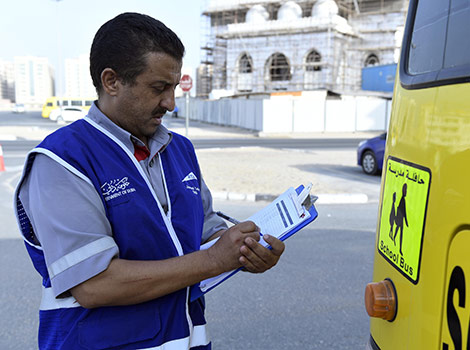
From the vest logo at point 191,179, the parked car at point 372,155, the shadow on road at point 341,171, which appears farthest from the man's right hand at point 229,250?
the parked car at point 372,155

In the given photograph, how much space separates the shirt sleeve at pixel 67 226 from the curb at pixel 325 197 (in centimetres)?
751

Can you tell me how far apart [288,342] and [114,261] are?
2.42 metres

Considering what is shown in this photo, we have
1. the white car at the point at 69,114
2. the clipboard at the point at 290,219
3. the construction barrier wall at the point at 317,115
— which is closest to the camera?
the clipboard at the point at 290,219

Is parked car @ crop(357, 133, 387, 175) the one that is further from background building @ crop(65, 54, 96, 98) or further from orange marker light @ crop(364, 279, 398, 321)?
background building @ crop(65, 54, 96, 98)

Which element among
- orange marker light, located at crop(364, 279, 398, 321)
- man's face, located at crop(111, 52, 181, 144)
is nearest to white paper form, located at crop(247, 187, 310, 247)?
orange marker light, located at crop(364, 279, 398, 321)

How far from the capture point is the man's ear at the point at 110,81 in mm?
1644

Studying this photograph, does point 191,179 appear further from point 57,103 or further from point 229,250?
point 57,103

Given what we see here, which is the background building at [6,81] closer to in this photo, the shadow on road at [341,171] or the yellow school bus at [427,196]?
→ the shadow on road at [341,171]

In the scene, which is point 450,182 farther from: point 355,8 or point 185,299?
point 355,8

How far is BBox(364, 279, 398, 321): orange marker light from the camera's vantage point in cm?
186

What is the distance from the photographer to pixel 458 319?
1.43m

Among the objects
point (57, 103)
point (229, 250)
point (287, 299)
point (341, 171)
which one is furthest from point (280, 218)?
point (57, 103)

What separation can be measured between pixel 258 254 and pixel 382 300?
559 mm

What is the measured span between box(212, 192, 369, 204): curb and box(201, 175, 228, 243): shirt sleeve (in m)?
6.79
